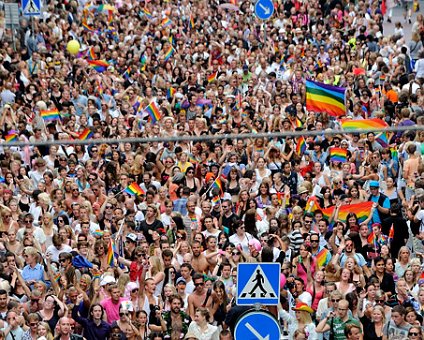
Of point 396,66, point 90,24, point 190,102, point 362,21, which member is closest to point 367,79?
point 396,66

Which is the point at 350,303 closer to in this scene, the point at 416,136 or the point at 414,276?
the point at 414,276

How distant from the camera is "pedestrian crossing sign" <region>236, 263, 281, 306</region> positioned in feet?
52.0

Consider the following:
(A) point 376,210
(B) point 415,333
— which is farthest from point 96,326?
(A) point 376,210

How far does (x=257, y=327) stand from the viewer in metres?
15.4

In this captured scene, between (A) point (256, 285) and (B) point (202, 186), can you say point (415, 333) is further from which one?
(B) point (202, 186)

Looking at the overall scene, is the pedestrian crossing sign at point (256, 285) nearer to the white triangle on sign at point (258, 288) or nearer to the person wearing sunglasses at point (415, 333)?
the white triangle on sign at point (258, 288)

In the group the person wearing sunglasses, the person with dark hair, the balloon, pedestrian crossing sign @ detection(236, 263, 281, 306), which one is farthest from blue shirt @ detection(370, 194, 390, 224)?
the balloon

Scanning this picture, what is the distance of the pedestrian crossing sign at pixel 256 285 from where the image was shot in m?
15.9

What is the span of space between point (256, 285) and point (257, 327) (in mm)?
609

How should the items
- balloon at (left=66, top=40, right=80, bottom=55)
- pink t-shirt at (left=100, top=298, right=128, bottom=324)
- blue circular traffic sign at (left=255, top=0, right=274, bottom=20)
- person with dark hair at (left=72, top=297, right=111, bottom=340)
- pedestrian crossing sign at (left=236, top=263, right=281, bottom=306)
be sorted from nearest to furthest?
pedestrian crossing sign at (left=236, top=263, right=281, bottom=306) → person with dark hair at (left=72, top=297, right=111, bottom=340) → pink t-shirt at (left=100, top=298, right=128, bottom=324) → blue circular traffic sign at (left=255, top=0, right=274, bottom=20) → balloon at (left=66, top=40, right=80, bottom=55)

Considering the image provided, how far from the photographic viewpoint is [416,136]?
21906 mm

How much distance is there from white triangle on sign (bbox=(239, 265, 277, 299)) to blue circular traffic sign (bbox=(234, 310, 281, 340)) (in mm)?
420

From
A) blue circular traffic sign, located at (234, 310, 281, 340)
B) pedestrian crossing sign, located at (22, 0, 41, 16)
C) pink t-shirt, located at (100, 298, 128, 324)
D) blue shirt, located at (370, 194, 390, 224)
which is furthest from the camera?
pedestrian crossing sign, located at (22, 0, 41, 16)

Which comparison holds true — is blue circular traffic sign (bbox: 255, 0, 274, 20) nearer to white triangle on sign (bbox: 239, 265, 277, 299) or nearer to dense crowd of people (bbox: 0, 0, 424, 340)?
dense crowd of people (bbox: 0, 0, 424, 340)
